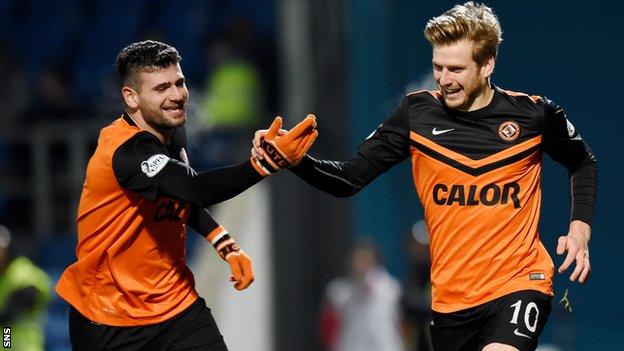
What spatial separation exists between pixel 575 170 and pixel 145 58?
1.92 meters

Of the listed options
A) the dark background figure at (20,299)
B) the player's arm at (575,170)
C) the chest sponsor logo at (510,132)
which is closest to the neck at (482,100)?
the chest sponsor logo at (510,132)

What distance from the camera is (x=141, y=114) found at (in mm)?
5805

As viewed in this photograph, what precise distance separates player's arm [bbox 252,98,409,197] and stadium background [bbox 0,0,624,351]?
5406 mm

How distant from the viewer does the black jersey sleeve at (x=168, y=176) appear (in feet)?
17.7

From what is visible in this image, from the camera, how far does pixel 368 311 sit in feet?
37.9

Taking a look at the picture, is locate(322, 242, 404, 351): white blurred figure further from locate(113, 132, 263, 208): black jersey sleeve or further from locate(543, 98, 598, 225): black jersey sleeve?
locate(113, 132, 263, 208): black jersey sleeve

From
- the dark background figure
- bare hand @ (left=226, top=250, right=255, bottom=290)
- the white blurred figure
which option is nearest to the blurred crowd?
the white blurred figure

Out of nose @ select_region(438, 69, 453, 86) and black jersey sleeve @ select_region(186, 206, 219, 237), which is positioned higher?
nose @ select_region(438, 69, 453, 86)

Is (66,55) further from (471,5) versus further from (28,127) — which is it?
(471,5)

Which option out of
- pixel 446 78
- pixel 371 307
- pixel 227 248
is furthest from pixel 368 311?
pixel 446 78

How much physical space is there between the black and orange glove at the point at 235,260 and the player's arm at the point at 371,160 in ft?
1.46

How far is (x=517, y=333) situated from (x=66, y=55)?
9334mm

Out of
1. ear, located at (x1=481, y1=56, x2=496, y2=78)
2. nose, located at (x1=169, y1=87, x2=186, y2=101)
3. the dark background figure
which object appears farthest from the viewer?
the dark background figure

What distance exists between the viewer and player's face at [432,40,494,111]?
5512 mm
